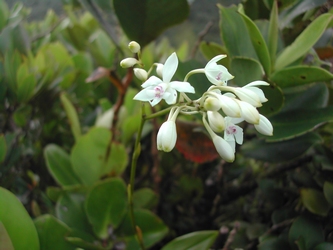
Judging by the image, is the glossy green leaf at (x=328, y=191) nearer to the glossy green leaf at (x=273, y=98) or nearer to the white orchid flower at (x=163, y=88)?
the glossy green leaf at (x=273, y=98)

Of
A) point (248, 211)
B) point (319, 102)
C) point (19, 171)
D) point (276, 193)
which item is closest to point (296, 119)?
point (319, 102)

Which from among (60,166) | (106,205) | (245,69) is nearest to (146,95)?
(245,69)

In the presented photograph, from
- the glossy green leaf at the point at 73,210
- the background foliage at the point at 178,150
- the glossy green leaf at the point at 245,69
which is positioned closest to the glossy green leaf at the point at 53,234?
the background foliage at the point at 178,150

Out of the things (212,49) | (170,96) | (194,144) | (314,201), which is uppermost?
(170,96)

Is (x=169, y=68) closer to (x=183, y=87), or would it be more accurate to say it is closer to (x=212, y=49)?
(x=183, y=87)

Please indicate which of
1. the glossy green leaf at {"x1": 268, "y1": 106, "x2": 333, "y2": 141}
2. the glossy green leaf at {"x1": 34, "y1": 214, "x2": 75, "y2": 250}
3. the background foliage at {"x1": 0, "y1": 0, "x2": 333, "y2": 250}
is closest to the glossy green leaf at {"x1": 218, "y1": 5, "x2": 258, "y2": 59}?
the background foliage at {"x1": 0, "y1": 0, "x2": 333, "y2": 250}

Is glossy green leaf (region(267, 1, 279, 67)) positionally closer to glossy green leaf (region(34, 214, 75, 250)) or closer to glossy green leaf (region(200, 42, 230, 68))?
glossy green leaf (region(200, 42, 230, 68))
